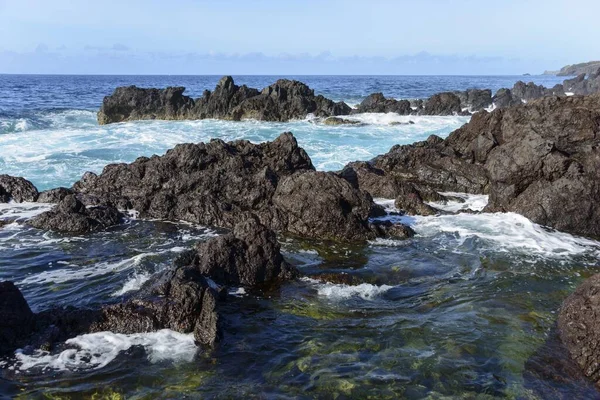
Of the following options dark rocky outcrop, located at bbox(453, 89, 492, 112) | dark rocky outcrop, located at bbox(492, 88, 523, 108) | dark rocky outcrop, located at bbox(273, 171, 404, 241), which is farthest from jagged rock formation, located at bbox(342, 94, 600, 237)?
dark rocky outcrop, located at bbox(492, 88, 523, 108)

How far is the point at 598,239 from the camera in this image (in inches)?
538

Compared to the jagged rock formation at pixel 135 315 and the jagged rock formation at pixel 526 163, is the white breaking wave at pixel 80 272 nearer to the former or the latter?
the jagged rock formation at pixel 135 315

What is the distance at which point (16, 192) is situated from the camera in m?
16.4

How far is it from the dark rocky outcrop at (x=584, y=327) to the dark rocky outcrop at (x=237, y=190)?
5890 mm

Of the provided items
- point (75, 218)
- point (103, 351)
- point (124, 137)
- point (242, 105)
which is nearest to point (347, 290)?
point (103, 351)

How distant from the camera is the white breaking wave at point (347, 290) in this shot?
31.6 ft

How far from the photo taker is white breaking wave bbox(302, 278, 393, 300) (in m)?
9.64

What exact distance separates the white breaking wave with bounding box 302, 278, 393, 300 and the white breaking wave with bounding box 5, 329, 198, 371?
2929mm

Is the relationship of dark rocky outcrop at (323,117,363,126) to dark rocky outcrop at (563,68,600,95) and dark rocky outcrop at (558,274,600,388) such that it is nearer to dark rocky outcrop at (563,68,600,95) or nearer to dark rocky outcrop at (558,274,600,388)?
dark rocky outcrop at (558,274,600,388)

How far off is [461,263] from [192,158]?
906 cm

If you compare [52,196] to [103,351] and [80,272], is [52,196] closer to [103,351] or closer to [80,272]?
[80,272]

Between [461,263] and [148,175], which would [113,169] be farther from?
[461,263]

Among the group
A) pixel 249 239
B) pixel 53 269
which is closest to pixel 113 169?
pixel 53 269

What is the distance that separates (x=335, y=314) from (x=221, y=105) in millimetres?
39572
